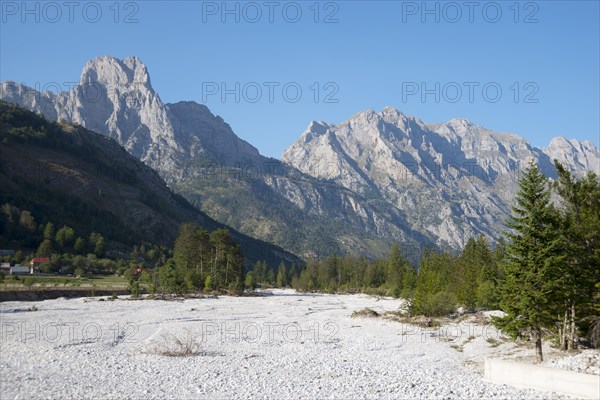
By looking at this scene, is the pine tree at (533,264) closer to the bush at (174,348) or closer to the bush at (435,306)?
the bush at (174,348)

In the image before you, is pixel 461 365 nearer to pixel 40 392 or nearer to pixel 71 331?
pixel 40 392

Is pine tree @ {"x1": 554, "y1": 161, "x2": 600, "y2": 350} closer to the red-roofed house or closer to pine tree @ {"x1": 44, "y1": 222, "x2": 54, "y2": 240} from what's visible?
the red-roofed house

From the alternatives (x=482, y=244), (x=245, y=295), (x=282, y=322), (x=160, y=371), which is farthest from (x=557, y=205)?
(x=245, y=295)

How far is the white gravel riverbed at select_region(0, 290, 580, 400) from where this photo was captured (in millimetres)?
22797

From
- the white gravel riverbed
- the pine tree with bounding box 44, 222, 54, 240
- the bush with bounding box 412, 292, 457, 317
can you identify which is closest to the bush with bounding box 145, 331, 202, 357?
the white gravel riverbed

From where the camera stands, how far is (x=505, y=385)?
82.4 ft

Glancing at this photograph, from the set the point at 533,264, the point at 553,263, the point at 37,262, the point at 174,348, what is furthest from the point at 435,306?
the point at 37,262

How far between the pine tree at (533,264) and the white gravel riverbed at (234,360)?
196 inches

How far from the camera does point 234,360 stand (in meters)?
30.5

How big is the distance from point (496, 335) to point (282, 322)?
23.8 m

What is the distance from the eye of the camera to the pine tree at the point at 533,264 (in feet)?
101

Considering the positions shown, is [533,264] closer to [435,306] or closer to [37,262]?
[435,306]

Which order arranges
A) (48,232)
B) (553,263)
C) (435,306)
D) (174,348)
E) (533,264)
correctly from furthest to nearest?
1. (48,232)
2. (435,306)
3. (174,348)
4. (533,264)
5. (553,263)

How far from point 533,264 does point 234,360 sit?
2115cm
